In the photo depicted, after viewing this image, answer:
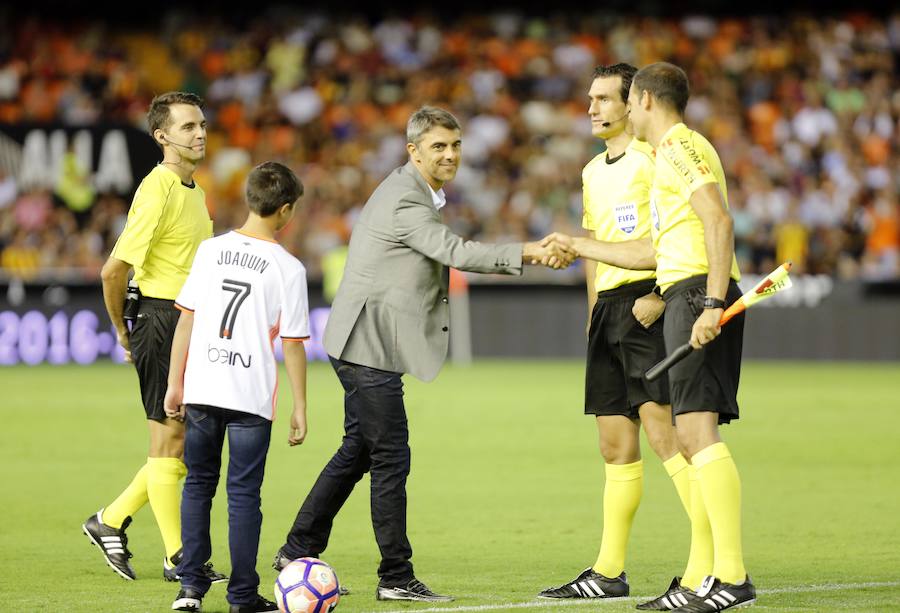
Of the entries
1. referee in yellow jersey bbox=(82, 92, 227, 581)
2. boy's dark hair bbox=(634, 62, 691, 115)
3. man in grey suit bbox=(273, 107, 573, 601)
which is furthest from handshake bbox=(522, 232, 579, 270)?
referee in yellow jersey bbox=(82, 92, 227, 581)

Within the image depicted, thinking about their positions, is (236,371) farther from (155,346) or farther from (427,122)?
(427,122)

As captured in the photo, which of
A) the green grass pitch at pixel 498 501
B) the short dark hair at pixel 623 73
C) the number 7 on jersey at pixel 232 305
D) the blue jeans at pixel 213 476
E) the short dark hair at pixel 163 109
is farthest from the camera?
the short dark hair at pixel 163 109

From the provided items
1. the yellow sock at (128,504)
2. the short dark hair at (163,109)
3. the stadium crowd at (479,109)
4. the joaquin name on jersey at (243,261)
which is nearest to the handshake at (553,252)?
the joaquin name on jersey at (243,261)

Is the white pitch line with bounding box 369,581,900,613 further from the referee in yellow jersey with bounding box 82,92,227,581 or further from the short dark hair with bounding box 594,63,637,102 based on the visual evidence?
the short dark hair with bounding box 594,63,637,102

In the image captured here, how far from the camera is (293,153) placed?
2786 cm

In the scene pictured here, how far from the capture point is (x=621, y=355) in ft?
23.5

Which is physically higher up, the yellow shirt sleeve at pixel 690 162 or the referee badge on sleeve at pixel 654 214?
the yellow shirt sleeve at pixel 690 162

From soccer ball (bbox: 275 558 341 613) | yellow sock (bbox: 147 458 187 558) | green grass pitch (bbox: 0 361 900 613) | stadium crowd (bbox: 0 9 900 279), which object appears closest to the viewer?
soccer ball (bbox: 275 558 341 613)

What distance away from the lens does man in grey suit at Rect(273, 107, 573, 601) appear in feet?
22.7

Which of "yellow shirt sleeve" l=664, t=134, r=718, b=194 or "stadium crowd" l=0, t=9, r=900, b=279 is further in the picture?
"stadium crowd" l=0, t=9, r=900, b=279

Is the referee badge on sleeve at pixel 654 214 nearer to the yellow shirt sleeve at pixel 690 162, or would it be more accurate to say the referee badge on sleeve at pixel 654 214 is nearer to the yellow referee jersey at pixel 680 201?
the yellow referee jersey at pixel 680 201

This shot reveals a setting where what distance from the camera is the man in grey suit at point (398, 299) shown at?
22.7 feet

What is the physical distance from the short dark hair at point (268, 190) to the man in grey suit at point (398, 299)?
0.66m

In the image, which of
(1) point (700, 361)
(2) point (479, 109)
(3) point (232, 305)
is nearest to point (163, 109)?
(3) point (232, 305)
